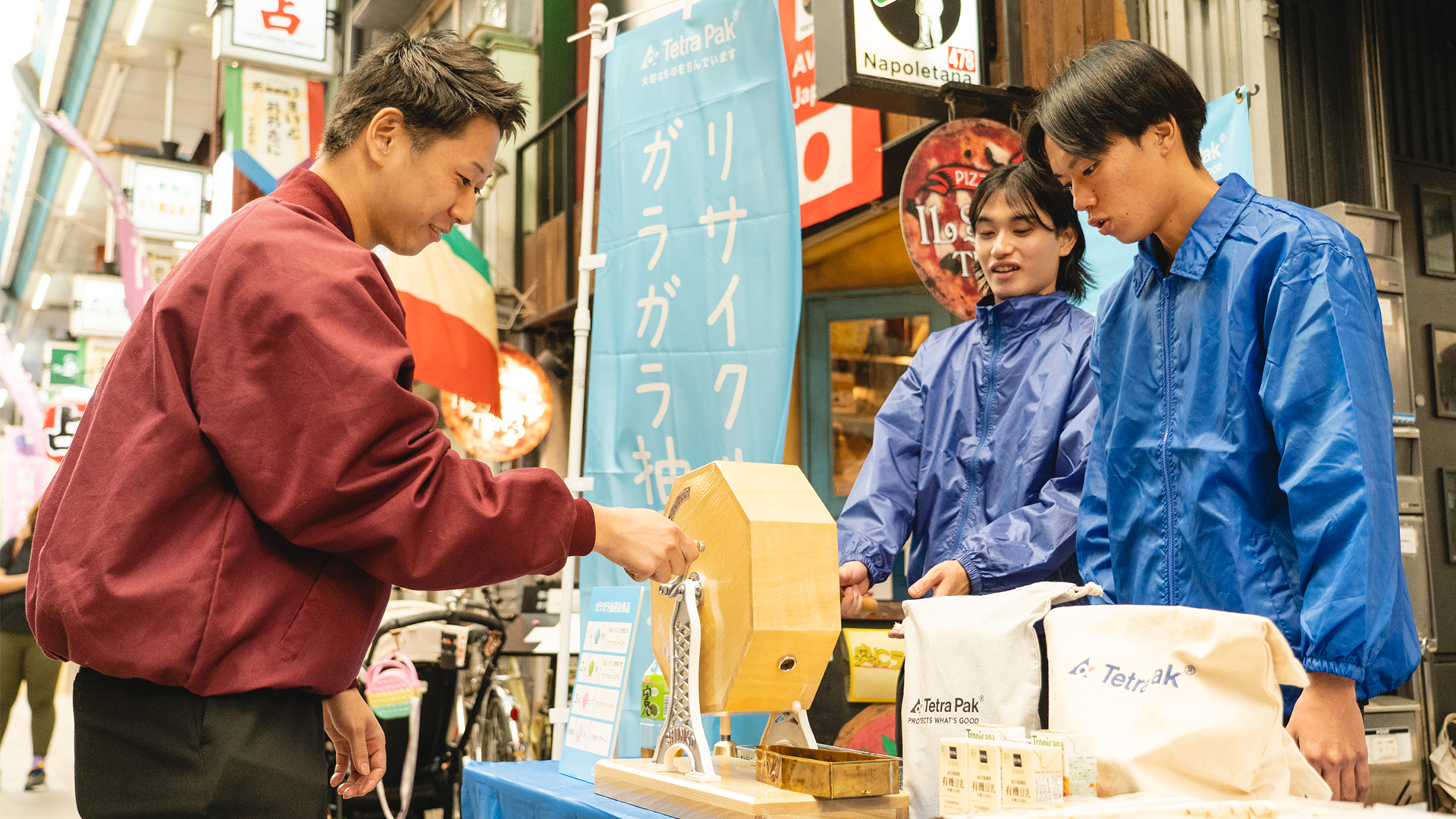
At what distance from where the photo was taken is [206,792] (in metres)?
1.38

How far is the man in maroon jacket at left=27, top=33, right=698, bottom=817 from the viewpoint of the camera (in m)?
1.36

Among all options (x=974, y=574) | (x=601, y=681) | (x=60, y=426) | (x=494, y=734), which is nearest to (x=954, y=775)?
(x=974, y=574)

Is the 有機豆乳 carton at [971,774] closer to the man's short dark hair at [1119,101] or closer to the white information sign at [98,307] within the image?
the man's short dark hair at [1119,101]

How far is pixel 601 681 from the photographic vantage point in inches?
113

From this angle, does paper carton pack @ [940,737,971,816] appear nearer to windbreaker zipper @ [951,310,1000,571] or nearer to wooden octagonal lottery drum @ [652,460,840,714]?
wooden octagonal lottery drum @ [652,460,840,714]

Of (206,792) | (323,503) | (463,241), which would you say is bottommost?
(206,792)

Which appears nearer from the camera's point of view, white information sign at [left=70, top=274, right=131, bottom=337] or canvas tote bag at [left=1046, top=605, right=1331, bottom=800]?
canvas tote bag at [left=1046, top=605, right=1331, bottom=800]

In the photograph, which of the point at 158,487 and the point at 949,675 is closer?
the point at 158,487

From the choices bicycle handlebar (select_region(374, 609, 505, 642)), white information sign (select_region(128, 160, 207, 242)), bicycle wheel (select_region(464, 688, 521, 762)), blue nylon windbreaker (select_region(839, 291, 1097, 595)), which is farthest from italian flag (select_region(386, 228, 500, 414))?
white information sign (select_region(128, 160, 207, 242))

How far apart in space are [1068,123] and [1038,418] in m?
0.81

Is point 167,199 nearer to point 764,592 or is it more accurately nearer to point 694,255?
point 694,255

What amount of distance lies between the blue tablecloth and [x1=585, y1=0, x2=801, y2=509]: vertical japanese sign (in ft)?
4.37

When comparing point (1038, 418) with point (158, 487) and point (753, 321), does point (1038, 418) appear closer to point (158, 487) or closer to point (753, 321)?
point (753, 321)

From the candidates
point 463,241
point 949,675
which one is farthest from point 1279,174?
point 463,241
